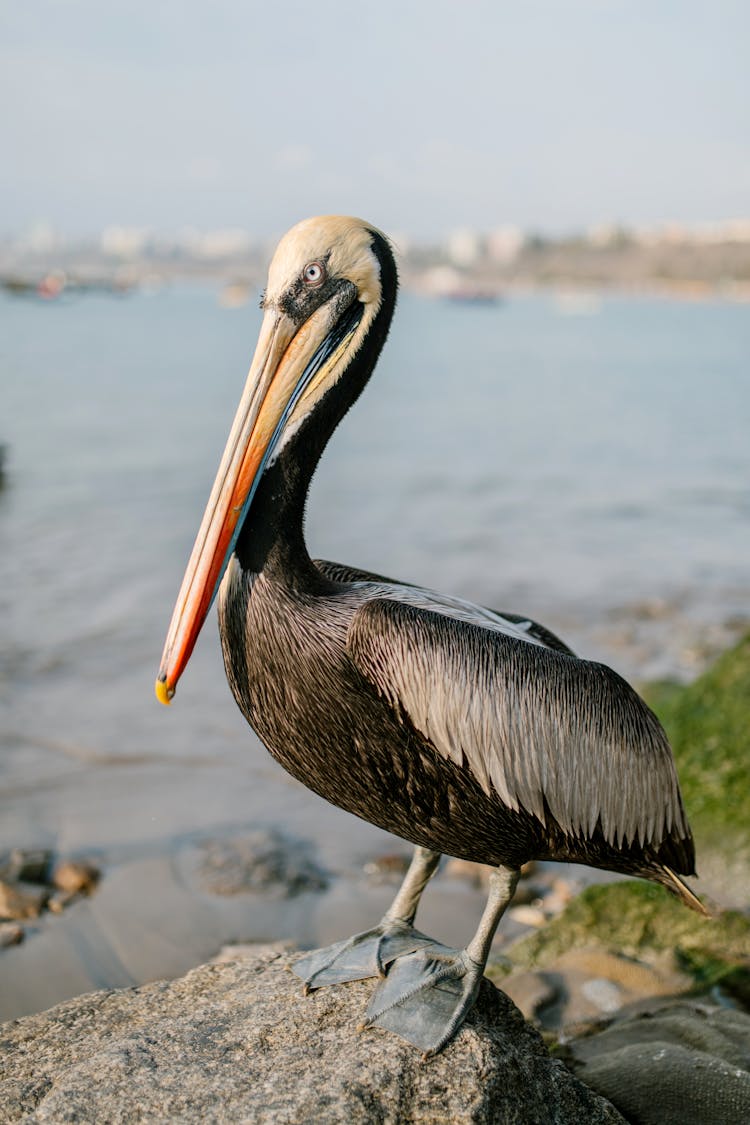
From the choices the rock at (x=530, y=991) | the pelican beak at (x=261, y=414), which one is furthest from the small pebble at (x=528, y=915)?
the pelican beak at (x=261, y=414)

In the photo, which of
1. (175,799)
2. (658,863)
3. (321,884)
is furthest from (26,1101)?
(175,799)

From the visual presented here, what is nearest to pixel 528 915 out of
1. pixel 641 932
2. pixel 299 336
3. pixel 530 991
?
pixel 641 932

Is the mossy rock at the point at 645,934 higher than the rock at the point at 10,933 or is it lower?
higher

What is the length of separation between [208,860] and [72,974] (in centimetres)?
112

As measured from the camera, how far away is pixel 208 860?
561cm

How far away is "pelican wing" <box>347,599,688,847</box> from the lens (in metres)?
2.69

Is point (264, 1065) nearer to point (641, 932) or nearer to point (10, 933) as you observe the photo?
point (641, 932)

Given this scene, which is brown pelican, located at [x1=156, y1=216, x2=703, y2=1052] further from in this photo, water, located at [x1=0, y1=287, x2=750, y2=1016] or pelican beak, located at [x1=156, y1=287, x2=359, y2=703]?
water, located at [x1=0, y1=287, x2=750, y2=1016]

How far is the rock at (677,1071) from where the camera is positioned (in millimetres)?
3037

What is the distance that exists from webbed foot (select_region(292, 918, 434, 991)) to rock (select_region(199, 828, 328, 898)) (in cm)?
214

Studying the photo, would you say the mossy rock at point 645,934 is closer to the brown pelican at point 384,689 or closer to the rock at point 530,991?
the rock at point 530,991

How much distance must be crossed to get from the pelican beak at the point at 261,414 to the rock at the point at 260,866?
2876 mm

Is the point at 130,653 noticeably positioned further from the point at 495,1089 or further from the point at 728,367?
the point at 728,367

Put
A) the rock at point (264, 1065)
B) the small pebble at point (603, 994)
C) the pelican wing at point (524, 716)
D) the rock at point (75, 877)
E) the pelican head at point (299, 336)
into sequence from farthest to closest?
the rock at point (75, 877) → the small pebble at point (603, 994) → the pelican head at point (299, 336) → the pelican wing at point (524, 716) → the rock at point (264, 1065)
